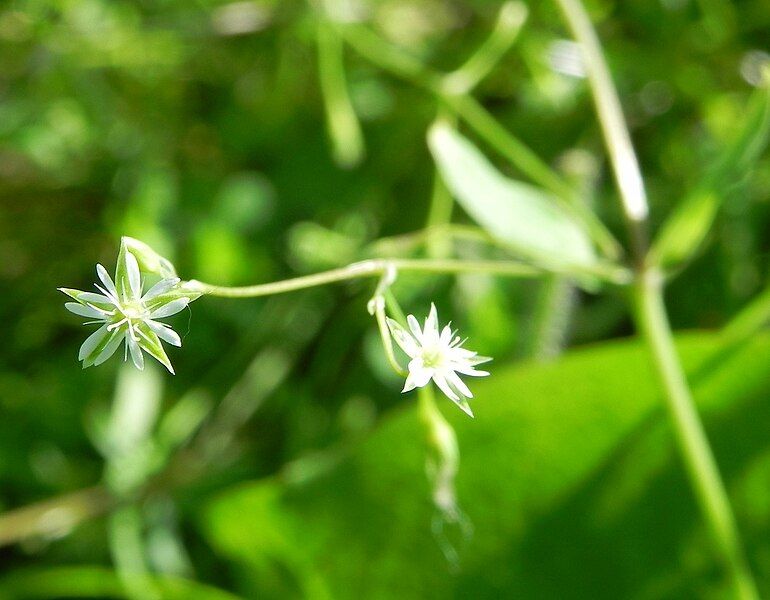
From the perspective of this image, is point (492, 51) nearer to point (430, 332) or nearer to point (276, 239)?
point (276, 239)

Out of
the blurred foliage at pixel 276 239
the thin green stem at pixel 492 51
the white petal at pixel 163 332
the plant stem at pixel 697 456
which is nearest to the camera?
the white petal at pixel 163 332

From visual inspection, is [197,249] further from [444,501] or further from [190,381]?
[444,501]

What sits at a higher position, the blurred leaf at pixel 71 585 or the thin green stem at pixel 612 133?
the thin green stem at pixel 612 133

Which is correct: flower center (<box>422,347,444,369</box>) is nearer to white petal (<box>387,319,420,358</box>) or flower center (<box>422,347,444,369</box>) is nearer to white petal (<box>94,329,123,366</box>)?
white petal (<box>387,319,420,358</box>)

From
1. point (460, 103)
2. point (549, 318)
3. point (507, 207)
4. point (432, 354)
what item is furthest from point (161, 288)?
point (460, 103)

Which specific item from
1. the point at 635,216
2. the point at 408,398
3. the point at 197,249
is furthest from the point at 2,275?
the point at 635,216

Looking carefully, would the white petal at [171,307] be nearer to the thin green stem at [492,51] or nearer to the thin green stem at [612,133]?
the thin green stem at [612,133]

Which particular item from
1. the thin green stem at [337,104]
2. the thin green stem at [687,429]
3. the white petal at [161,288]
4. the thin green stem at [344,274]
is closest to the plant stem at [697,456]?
the thin green stem at [687,429]
